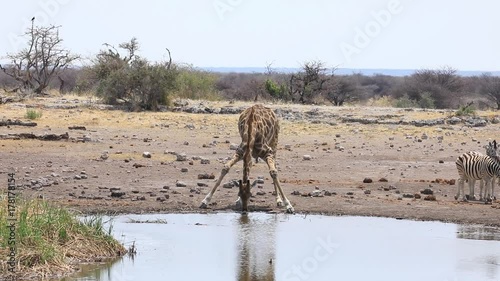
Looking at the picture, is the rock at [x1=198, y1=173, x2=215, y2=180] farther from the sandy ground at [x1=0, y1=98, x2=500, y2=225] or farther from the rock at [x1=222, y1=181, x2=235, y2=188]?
the rock at [x1=222, y1=181, x2=235, y2=188]

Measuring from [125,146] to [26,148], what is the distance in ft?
6.82

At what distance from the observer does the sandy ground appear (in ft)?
47.8

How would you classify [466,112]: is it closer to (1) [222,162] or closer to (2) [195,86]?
(2) [195,86]

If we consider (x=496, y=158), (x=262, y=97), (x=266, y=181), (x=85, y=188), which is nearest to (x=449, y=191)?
(x=496, y=158)

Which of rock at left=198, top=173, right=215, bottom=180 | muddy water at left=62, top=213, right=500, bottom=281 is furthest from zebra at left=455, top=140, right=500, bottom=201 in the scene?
rock at left=198, top=173, right=215, bottom=180

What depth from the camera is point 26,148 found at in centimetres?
1969

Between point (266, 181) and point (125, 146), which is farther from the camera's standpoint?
point (125, 146)

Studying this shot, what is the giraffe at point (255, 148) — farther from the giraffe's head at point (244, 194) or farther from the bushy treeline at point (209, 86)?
the bushy treeline at point (209, 86)

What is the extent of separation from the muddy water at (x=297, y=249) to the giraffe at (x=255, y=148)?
40 centimetres

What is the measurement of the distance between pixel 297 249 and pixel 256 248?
48 cm

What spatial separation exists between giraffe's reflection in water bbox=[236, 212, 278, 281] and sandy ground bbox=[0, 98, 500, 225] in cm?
100

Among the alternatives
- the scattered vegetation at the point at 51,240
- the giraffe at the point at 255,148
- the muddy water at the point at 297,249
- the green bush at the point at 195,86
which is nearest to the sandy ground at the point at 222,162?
the giraffe at the point at 255,148

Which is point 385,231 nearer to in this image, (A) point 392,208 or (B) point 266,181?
(A) point 392,208

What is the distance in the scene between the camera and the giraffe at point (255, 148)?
13.9m
